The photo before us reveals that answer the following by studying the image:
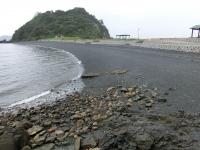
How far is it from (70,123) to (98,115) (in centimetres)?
149

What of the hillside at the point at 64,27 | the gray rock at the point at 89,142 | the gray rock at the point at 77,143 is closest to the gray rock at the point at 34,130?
the gray rock at the point at 77,143

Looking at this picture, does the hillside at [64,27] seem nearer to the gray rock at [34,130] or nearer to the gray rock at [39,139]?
the gray rock at [34,130]

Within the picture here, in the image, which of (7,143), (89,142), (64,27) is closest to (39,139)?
(7,143)

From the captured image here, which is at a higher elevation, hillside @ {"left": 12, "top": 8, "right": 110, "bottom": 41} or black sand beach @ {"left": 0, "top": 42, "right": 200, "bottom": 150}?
hillside @ {"left": 12, "top": 8, "right": 110, "bottom": 41}

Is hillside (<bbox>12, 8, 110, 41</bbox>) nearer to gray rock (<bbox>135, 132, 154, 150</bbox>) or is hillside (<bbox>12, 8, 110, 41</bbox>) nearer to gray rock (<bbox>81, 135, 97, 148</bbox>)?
gray rock (<bbox>81, 135, 97, 148</bbox>)

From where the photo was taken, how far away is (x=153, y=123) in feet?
46.1

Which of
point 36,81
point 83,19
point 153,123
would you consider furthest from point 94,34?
point 153,123

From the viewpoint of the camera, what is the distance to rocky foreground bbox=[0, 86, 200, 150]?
12.2 meters

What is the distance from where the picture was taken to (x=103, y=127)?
14.1 m

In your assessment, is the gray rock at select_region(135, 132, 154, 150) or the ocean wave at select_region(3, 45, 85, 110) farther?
the ocean wave at select_region(3, 45, 85, 110)

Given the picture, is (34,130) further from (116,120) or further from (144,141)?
(144,141)

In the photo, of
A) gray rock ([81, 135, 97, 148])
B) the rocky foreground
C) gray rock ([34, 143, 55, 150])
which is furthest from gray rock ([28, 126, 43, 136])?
gray rock ([81, 135, 97, 148])

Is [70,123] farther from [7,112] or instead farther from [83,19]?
[83,19]

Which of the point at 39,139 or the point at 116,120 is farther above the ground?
the point at 116,120
